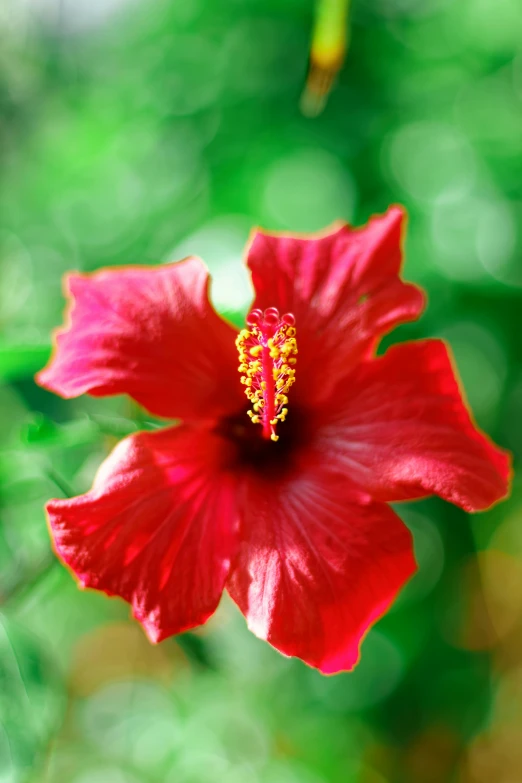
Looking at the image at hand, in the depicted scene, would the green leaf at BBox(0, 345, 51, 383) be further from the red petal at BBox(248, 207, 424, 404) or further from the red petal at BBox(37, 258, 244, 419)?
the red petal at BBox(248, 207, 424, 404)

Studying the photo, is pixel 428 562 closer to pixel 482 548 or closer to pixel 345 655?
pixel 482 548

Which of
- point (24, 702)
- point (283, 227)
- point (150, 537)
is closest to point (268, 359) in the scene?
point (150, 537)

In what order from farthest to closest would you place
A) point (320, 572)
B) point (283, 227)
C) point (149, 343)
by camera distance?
point (283, 227), point (149, 343), point (320, 572)

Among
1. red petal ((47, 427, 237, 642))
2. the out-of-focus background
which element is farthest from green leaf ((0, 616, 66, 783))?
the out-of-focus background

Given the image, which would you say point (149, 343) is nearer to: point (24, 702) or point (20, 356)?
point (20, 356)

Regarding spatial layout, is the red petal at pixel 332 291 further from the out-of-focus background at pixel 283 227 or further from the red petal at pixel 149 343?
the out-of-focus background at pixel 283 227

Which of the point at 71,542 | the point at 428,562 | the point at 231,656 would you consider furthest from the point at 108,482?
the point at 428,562
